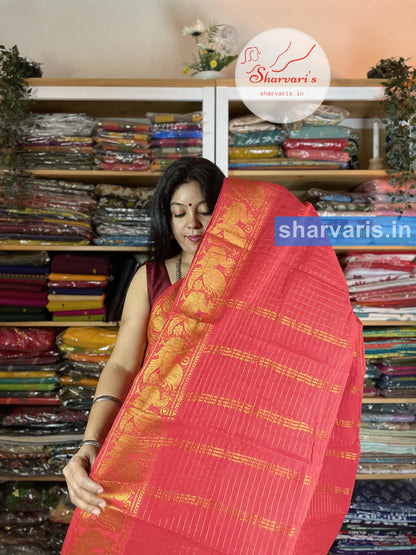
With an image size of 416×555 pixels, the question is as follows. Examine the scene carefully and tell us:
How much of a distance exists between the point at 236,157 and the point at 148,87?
0.48 metres

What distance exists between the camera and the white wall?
255 centimetres

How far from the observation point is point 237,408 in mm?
1036

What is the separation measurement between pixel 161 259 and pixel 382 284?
48.6 inches

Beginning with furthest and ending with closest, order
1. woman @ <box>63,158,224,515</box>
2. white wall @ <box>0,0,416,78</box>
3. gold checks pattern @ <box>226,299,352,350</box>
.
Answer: white wall @ <box>0,0,416,78</box>
woman @ <box>63,158,224,515</box>
gold checks pattern @ <box>226,299,352,350</box>

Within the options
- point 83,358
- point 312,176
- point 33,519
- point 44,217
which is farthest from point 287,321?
point 33,519

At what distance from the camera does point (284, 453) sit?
3.36 feet

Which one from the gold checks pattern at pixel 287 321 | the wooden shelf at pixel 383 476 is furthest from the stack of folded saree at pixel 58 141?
the wooden shelf at pixel 383 476

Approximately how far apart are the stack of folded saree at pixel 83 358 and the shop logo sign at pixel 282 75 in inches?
47.8

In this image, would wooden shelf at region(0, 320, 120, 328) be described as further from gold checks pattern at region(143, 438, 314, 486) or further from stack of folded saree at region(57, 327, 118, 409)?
gold checks pattern at region(143, 438, 314, 486)

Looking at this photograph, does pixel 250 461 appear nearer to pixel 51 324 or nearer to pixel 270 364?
pixel 270 364

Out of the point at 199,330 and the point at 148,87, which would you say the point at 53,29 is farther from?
the point at 199,330

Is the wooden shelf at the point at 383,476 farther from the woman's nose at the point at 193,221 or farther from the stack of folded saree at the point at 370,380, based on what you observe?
the woman's nose at the point at 193,221

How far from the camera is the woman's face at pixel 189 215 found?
144 cm

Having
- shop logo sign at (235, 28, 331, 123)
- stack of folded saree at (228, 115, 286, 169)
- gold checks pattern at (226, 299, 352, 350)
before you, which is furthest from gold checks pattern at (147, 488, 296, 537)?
shop logo sign at (235, 28, 331, 123)
